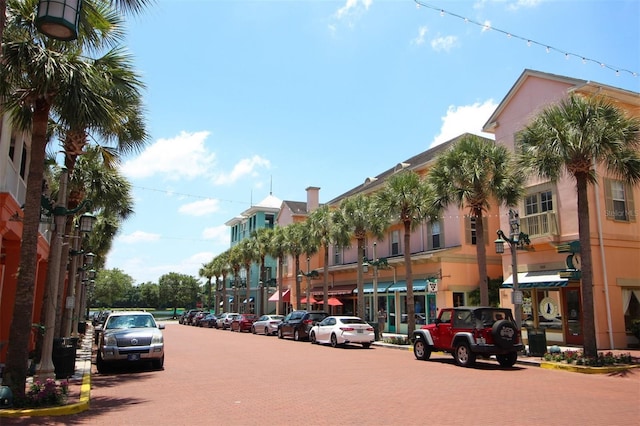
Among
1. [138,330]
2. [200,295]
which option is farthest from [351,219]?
[200,295]

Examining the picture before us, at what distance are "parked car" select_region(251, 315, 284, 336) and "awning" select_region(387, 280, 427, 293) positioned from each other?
8.09 metres

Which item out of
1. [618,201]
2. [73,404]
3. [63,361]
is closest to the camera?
[73,404]

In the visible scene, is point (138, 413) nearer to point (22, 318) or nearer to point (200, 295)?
point (22, 318)

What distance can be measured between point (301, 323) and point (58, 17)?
81.6ft

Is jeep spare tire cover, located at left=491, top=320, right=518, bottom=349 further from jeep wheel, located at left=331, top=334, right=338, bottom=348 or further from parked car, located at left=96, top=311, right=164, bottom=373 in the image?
jeep wheel, located at left=331, top=334, right=338, bottom=348

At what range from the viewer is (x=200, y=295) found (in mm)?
100438

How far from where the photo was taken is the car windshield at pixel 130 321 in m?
16.3

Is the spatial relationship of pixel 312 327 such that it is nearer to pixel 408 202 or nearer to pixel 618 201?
pixel 408 202

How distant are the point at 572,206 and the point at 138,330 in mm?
18482

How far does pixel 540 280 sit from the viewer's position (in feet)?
76.7

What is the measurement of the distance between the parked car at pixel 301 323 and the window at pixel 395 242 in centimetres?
859

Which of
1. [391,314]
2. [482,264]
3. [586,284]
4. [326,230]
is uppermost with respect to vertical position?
[326,230]

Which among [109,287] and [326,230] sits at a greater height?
[326,230]

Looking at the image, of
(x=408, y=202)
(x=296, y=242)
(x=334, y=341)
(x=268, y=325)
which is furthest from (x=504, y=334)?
(x=296, y=242)
